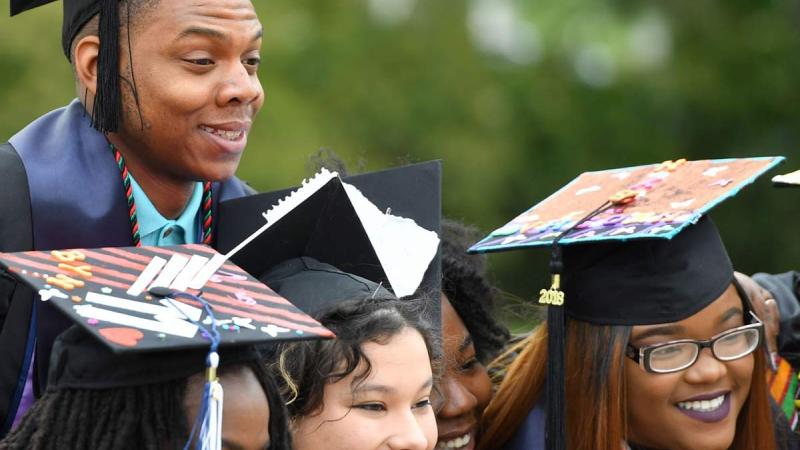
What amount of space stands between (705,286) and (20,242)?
180 centimetres

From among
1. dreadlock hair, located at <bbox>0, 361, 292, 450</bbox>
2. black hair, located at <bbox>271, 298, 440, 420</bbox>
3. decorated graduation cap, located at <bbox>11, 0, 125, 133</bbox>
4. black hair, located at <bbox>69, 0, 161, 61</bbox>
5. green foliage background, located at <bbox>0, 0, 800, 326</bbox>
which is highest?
green foliage background, located at <bbox>0, 0, 800, 326</bbox>

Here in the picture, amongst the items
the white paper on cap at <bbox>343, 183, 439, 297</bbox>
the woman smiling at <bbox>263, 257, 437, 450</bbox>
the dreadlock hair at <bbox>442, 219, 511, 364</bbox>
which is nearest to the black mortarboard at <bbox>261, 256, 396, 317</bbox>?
the woman smiling at <bbox>263, 257, 437, 450</bbox>

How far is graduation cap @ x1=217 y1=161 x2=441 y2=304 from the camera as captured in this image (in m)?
3.32

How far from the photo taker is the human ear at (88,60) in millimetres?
3234

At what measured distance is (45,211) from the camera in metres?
3.14

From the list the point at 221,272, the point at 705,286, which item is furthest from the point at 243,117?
the point at 705,286

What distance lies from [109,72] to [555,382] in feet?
4.63

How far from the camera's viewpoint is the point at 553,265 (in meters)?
3.71

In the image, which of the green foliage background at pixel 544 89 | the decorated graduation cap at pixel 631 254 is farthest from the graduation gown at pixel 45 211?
the green foliage background at pixel 544 89

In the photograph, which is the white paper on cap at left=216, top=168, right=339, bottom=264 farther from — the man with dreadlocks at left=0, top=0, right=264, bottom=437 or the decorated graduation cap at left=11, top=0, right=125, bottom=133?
the decorated graduation cap at left=11, top=0, right=125, bottom=133

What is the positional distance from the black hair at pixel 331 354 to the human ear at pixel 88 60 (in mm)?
758

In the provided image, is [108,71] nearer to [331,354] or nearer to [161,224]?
[161,224]

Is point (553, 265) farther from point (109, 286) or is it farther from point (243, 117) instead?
point (109, 286)

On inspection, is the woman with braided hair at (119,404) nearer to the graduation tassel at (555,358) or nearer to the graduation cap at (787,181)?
the graduation tassel at (555,358)
